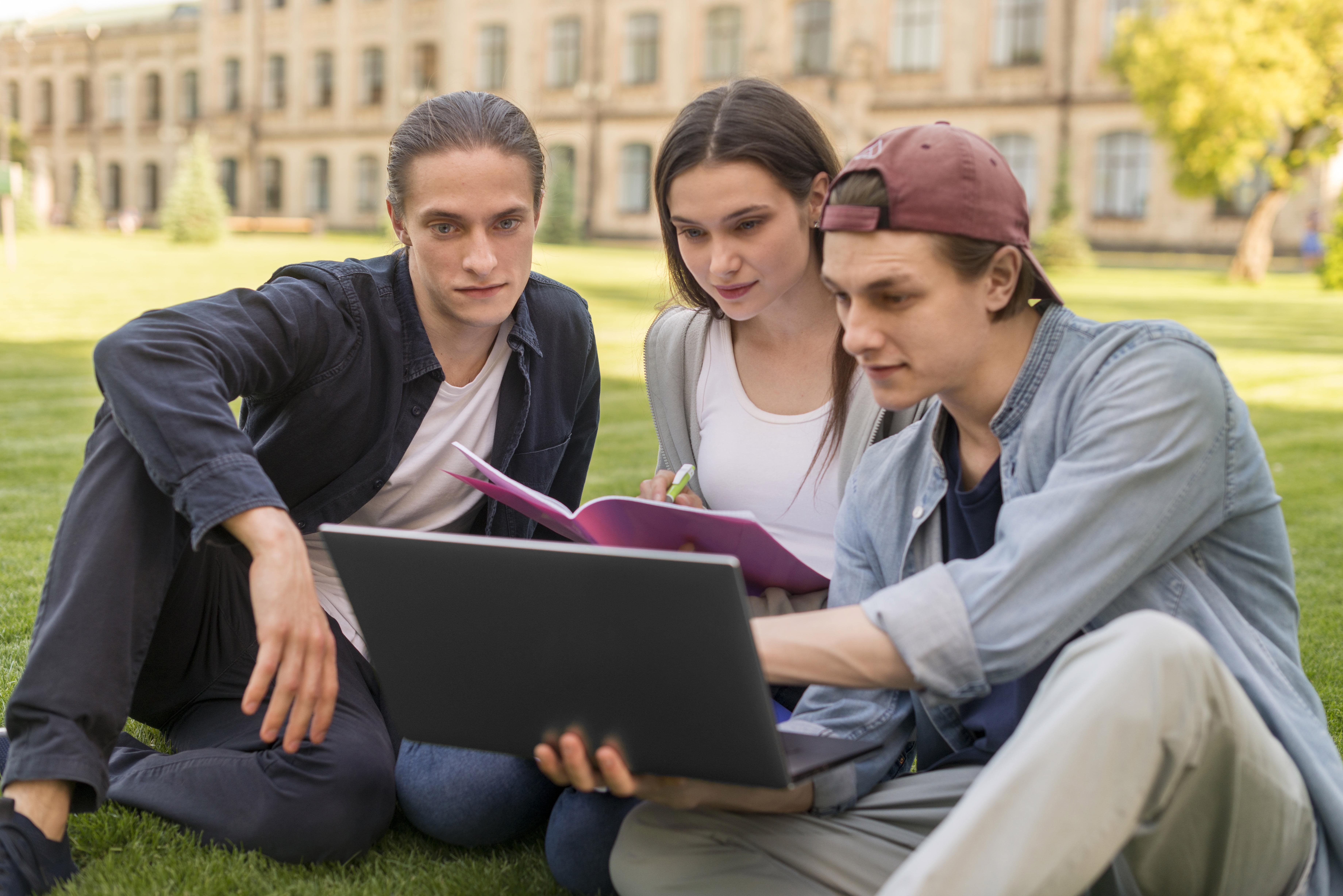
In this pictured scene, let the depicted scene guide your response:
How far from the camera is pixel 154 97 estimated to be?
44.2 meters

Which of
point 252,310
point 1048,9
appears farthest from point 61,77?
point 252,310

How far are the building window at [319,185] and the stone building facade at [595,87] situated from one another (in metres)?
0.09

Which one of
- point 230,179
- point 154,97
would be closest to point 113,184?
point 154,97

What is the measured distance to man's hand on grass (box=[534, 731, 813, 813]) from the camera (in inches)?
68.2

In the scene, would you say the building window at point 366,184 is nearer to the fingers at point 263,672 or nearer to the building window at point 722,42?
the building window at point 722,42

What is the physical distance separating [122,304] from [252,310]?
42.3ft

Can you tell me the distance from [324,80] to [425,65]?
13.7 feet

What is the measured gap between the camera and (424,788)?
2377 millimetres

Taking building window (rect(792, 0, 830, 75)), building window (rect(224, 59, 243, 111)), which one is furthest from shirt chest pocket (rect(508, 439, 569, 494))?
building window (rect(224, 59, 243, 111))

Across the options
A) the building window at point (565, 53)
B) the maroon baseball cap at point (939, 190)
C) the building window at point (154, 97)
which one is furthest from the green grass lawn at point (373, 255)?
the building window at point (154, 97)

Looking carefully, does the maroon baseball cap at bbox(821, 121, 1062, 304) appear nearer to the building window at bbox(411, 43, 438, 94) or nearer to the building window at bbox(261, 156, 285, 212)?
the building window at bbox(411, 43, 438, 94)

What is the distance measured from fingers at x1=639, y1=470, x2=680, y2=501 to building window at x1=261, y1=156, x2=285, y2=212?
133 feet

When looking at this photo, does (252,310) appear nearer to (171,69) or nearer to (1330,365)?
(1330,365)

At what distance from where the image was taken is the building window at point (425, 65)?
36.5 meters
